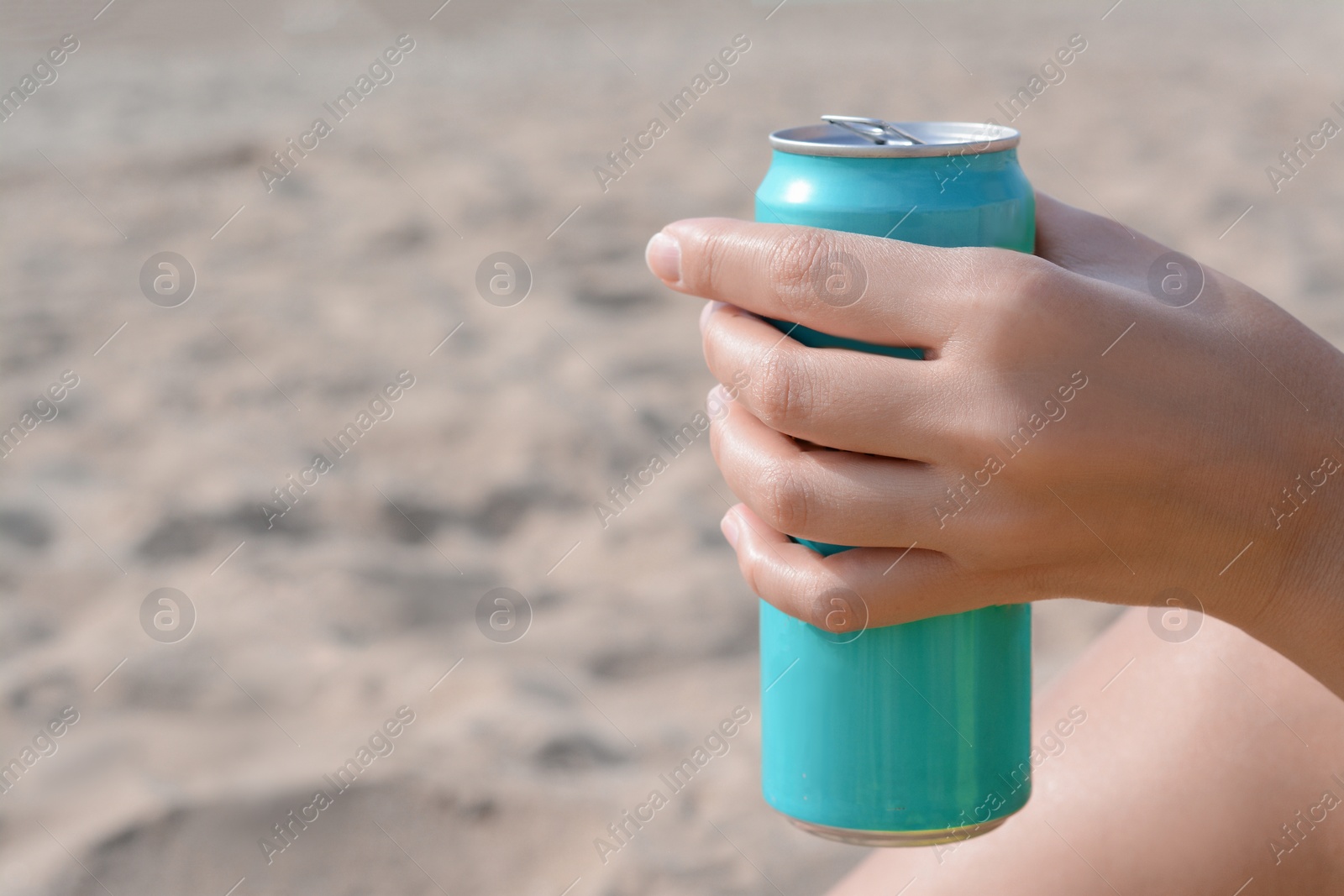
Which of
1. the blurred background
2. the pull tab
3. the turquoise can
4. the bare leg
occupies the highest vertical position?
the pull tab

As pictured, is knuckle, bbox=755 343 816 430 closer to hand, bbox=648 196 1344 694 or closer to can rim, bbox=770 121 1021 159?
hand, bbox=648 196 1344 694

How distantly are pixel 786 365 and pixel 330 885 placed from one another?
3.60 ft

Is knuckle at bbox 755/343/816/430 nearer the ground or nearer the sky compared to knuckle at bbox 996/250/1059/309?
nearer the ground

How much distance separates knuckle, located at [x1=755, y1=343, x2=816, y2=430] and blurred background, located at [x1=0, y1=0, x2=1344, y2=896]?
0.96 metres

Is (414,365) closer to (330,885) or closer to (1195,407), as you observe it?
(330,885)

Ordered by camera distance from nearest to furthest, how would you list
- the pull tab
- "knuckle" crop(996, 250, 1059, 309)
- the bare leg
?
"knuckle" crop(996, 250, 1059, 309) < the pull tab < the bare leg

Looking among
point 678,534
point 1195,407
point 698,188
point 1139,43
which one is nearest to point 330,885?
point 678,534

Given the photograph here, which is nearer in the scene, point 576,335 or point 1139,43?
point 576,335

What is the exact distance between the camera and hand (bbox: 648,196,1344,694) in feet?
2.71

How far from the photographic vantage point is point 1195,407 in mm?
847

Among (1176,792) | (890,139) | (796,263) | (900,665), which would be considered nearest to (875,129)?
(890,139)

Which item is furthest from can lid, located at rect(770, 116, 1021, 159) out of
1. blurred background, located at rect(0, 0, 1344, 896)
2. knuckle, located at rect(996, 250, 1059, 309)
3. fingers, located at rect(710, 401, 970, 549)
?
blurred background, located at rect(0, 0, 1344, 896)

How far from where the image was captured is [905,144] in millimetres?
880

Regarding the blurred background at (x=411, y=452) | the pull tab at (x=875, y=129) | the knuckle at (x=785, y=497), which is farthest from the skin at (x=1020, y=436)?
the blurred background at (x=411, y=452)
